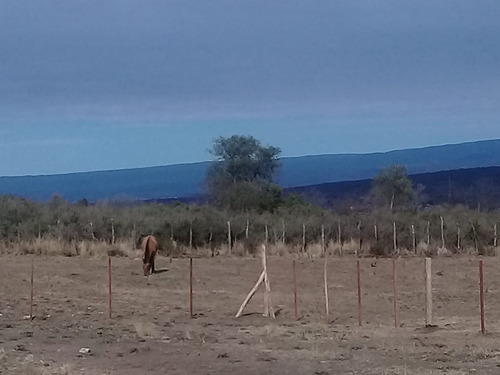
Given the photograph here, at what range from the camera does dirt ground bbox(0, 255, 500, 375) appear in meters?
13.3

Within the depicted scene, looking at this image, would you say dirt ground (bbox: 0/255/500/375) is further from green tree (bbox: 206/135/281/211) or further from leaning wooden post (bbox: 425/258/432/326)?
green tree (bbox: 206/135/281/211)

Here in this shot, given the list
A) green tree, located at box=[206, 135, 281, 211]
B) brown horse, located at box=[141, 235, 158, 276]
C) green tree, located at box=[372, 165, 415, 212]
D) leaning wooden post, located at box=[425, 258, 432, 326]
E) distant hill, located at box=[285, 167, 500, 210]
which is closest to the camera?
leaning wooden post, located at box=[425, 258, 432, 326]

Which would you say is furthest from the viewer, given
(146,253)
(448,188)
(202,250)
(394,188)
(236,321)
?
(448,188)

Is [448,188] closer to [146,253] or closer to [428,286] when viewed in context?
[146,253]

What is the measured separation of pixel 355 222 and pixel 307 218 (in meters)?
2.99

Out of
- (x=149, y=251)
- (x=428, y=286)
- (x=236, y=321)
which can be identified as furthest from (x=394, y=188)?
(x=428, y=286)

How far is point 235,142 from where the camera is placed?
6488 cm

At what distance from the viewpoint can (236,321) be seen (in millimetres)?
18828

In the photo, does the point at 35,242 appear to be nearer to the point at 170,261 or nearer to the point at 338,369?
the point at 170,261

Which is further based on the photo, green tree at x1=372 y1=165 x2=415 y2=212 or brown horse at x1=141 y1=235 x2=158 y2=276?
green tree at x1=372 y1=165 x2=415 y2=212

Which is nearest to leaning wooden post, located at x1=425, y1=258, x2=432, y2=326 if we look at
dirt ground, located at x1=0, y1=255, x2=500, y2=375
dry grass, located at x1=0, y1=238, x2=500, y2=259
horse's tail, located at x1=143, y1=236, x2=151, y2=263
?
dirt ground, located at x1=0, y1=255, x2=500, y2=375

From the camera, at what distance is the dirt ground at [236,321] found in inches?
523

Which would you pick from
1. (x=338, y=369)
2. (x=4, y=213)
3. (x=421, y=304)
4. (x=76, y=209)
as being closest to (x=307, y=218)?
(x=76, y=209)

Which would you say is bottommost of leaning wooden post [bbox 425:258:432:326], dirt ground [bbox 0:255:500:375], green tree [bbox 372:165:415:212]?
dirt ground [bbox 0:255:500:375]
